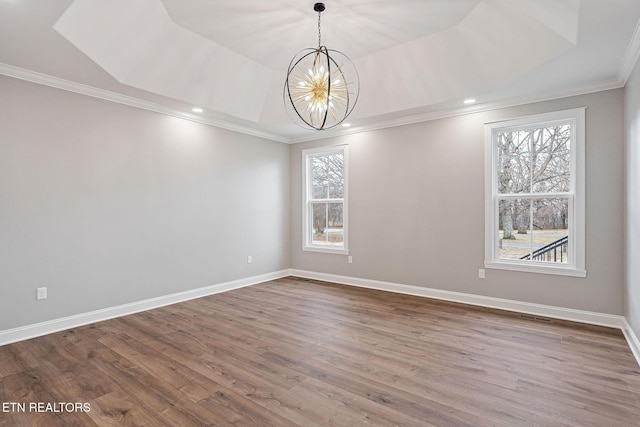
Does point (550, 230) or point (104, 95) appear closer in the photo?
point (104, 95)

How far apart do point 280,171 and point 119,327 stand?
11.8 feet

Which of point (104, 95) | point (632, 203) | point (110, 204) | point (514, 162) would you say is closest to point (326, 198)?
point (514, 162)

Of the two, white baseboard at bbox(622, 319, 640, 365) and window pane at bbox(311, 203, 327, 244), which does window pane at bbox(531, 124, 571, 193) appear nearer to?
white baseboard at bbox(622, 319, 640, 365)

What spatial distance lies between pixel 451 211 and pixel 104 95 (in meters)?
4.58

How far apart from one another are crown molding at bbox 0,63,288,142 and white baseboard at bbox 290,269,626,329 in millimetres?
3089

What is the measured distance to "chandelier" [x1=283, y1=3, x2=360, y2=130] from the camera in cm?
318

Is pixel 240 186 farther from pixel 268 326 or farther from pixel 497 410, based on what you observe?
pixel 497 410

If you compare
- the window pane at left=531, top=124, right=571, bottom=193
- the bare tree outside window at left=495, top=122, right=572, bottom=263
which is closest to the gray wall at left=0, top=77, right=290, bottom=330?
the bare tree outside window at left=495, top=122, right=572, bottom=263

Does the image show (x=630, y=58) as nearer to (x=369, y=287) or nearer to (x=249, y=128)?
(x=369, y=287)

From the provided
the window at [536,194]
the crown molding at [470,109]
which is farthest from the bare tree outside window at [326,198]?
the window at [536,194]

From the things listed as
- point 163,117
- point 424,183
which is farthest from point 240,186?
point 424,183

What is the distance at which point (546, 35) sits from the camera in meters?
2.96

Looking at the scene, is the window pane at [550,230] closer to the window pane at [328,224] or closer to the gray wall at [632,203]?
the gray wall at [632,203]

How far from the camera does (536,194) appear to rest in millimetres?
4027
